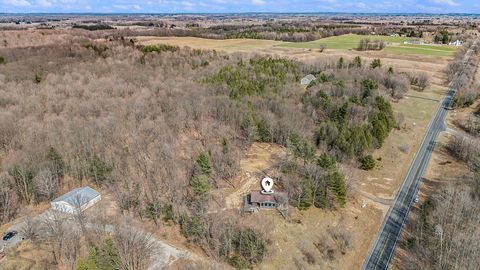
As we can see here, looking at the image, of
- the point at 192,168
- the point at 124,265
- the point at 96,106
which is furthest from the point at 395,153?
the point at 96,106

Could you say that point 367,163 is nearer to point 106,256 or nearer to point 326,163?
point 326,163

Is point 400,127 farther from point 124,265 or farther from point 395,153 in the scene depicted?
point 124,265

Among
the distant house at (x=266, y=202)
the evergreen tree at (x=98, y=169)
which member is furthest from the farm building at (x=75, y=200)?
the distant house at (x=266, y=202)

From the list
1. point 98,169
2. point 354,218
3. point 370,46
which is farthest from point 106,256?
point 370,46

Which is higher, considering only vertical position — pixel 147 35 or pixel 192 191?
pixel 147 35

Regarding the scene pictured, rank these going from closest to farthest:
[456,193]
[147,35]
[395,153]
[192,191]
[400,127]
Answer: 1. [456,193]
2. [192,191]
3. [395,153]
4. [400,127]
5. [147,35]

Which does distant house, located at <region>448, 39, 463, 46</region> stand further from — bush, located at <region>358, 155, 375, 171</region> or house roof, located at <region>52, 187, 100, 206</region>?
house roof, located at <region>52, 187, 100, 206</region>

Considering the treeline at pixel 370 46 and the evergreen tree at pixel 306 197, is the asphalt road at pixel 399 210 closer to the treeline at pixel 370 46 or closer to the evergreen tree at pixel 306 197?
the evergreen tree at pixel 306 197
